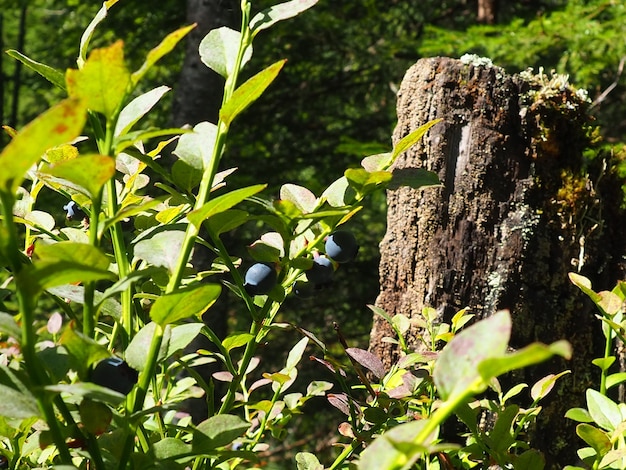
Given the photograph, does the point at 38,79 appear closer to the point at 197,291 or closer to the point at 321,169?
the point at 321,169

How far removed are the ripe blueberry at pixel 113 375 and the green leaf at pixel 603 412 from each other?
1.64 feet

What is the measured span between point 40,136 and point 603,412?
0.65 metres

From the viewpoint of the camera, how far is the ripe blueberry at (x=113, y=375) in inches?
20.8

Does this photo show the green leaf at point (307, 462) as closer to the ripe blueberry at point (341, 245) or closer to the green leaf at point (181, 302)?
the ripe blueberry at point (341, 245)

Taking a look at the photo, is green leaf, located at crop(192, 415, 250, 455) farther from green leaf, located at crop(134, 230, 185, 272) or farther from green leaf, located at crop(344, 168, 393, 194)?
green leaf, located at crop(344, 168, 393, 194)

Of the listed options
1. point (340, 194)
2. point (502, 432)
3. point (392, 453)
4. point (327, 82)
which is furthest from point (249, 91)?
point (327, 82)

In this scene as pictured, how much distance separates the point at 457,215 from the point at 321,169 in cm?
425

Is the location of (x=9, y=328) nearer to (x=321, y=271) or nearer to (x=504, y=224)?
(x=321, y=271)

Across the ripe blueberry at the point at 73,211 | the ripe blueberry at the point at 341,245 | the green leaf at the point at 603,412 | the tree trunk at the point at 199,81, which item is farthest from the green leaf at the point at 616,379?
the tree trunk at the point at 199,81

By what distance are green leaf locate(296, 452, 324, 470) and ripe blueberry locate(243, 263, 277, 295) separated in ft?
0.81

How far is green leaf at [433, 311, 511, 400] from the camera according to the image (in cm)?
38

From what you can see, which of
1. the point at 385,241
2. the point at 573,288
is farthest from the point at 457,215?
the point at 573,288

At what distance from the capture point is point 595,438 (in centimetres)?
71

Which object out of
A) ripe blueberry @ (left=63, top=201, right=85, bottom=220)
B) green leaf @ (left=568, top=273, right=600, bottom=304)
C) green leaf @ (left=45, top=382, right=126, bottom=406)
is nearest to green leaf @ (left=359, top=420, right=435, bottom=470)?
green leaf @ (left=45, top=382, right=126, bottom=406)
